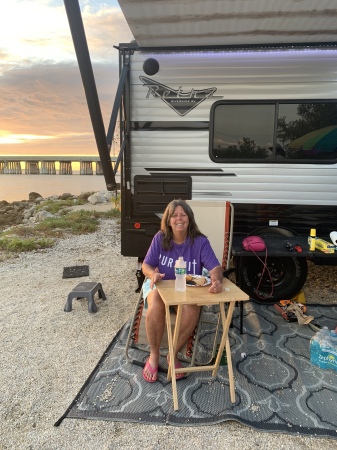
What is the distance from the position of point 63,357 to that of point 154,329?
0.95m

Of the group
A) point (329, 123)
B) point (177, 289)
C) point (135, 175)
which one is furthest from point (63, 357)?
point (329, 123)

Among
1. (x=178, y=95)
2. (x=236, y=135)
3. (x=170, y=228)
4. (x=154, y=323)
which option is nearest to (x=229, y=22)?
(x=178, y=95)

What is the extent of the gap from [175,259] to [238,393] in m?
1.09

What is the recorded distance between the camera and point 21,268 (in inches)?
223

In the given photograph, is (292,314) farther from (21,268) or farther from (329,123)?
(21,268)

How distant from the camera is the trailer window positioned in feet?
13.3

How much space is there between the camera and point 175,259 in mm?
2900

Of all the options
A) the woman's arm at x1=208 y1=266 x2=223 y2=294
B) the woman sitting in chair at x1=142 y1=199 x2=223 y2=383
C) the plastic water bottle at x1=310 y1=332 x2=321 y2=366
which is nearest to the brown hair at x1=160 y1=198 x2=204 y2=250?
the woman sitting in chair at x1=142 y1=199 x2=223 y2=383

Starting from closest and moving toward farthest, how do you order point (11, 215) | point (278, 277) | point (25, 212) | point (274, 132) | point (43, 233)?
point (274, 132), point (278, 277), point (43, 233), point (11, 215), point (25, 212)

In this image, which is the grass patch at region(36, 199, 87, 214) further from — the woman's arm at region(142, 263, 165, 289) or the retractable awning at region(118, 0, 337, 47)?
the woman's arm at region(142, 263, 165, 289)

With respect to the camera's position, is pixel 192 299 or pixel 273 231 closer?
pixel 192 299

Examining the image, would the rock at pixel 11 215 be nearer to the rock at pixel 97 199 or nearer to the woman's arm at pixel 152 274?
the rock at pixel 97 199

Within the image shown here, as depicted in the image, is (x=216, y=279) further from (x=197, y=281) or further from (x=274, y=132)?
(x=274, y=132)

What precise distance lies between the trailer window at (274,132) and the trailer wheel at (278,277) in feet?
3.26
